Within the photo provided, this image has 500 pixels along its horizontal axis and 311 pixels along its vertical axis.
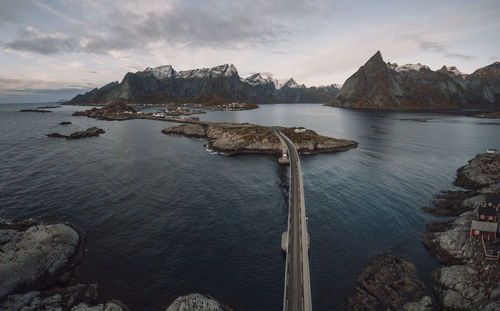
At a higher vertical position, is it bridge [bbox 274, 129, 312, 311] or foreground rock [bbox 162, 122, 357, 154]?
foreground rock [bbox 162, 122, 357, 154]

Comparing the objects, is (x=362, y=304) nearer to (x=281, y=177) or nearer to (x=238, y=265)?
(x=238, y=265)

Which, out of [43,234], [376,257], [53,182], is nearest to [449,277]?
[376,257]

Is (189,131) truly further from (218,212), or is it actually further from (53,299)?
(53,299)

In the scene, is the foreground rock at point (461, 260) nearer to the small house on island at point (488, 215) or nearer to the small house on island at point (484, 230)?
the small house on island at point (484, 230)

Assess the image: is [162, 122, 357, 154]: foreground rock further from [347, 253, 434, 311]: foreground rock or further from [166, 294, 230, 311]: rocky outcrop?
[166, 294, 230, 311]: rocky outcrop

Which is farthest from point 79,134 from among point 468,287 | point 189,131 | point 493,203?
point 493,203

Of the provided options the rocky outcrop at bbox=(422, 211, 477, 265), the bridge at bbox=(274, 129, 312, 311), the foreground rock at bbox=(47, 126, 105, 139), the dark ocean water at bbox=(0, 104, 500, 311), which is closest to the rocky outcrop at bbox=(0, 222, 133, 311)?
the dark ocean water at bbox=(0, 104, 500, 311)
